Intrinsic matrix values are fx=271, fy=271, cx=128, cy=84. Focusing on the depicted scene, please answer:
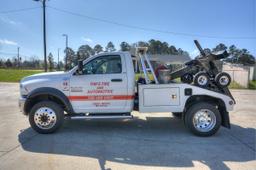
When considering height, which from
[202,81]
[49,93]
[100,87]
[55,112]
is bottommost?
[55,112]

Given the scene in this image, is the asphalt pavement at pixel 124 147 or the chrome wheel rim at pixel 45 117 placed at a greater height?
the chrome wheel rim at pixel 45 117

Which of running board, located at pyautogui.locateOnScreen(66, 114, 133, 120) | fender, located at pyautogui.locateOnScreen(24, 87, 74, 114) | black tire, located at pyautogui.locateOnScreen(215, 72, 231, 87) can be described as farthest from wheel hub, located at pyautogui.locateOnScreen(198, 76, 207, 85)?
fender, located at pyautogui.locateOnScreen(24, 87, 74, 114)

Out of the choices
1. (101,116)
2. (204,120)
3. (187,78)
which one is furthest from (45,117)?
(204,120)

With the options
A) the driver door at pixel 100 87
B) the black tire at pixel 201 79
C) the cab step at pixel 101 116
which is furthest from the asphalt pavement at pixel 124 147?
the black tire at pixel 201 79

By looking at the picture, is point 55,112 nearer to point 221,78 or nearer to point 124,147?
point 124,147

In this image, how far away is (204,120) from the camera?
7.10 metres

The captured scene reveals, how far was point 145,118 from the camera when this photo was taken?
9258 mm

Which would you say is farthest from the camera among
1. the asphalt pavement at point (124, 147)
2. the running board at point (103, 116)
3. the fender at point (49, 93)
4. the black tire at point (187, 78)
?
the black tire at point (187, 78)

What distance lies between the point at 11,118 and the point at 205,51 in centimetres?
663

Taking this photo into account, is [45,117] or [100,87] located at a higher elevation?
[100,87]

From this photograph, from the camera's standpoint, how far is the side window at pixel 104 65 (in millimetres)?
7152

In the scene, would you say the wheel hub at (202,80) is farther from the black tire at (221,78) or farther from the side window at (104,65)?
the side window at (104,65)

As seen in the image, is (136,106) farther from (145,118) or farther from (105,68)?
(145,118)

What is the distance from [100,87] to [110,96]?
0.35 meters
